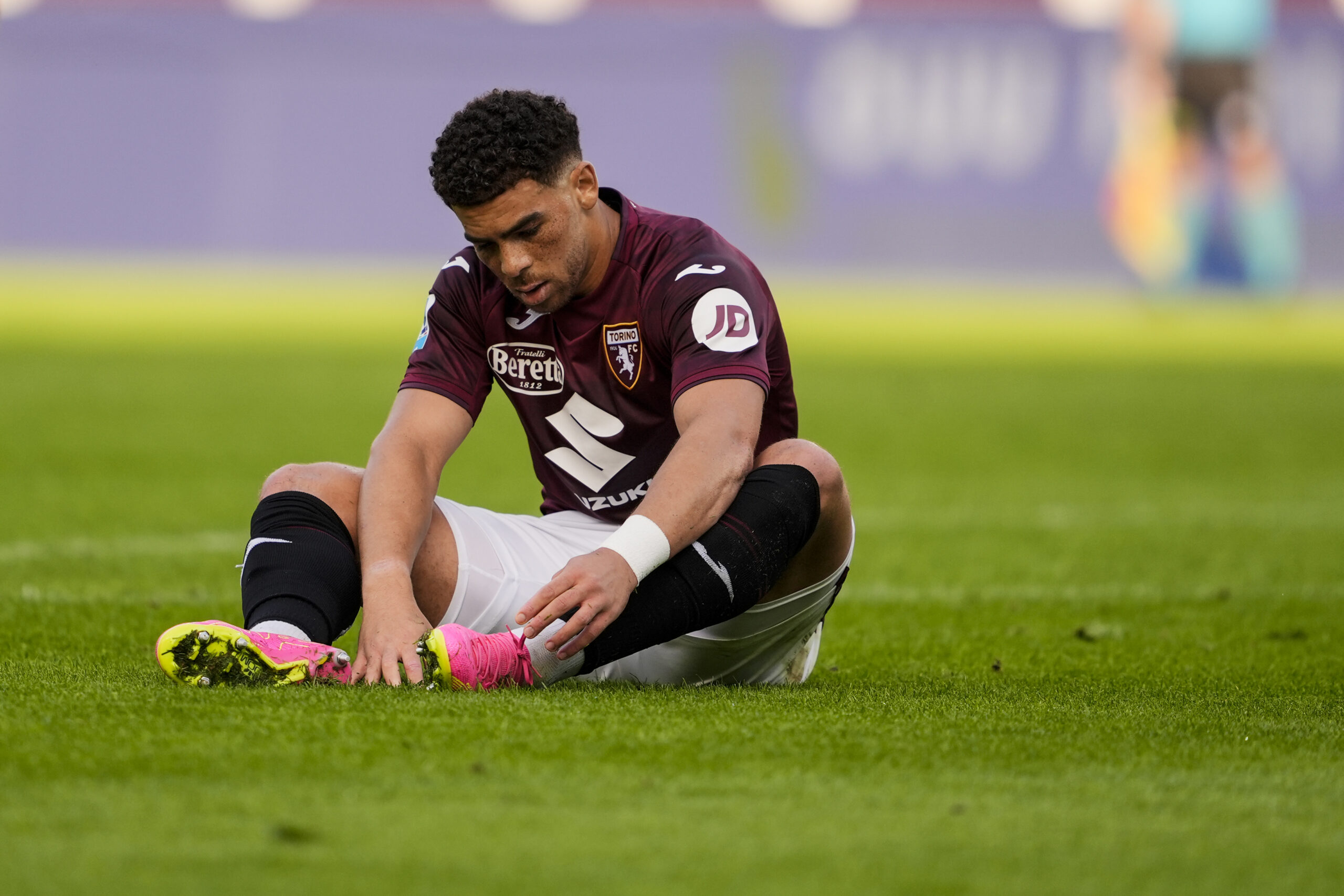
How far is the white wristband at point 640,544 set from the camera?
2.91 m

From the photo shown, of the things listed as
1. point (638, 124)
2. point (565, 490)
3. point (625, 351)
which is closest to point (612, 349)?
point (625, 351)

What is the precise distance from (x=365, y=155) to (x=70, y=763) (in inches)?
1151

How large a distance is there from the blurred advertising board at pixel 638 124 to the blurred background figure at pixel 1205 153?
209 centimetres

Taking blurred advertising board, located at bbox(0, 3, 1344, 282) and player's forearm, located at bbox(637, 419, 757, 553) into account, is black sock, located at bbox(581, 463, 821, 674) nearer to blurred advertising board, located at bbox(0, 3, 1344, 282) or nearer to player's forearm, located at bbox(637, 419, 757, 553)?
player's forearm, located at bbox(637, 419, 757, 553)

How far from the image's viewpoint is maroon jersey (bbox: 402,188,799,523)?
326cm

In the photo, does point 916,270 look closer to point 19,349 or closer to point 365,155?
point 365,155

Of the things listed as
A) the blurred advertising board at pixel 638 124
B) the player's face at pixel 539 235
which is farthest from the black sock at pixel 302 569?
the blurred advertising board at pixel 638 124

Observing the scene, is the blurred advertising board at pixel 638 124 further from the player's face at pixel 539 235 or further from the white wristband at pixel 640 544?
the white wristband at pixel 640 544

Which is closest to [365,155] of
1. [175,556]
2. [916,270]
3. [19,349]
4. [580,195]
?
[916,270]

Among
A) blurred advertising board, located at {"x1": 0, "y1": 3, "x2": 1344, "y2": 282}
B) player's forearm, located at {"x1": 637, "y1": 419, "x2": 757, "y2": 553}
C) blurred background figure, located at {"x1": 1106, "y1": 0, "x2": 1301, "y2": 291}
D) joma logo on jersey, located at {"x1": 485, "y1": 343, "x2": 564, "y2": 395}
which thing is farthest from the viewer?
blurred advertising board, located at {"x1": 0, "y1": 3, "x2": 1344, "y2": 282}

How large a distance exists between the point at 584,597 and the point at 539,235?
29.2 inches

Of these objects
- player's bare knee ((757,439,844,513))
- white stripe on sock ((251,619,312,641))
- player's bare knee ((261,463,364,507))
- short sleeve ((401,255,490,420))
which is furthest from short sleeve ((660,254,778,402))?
white stripe on sock ((251,619,312,641))

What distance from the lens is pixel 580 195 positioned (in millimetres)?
3252

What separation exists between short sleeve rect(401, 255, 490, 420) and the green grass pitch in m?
0.77
